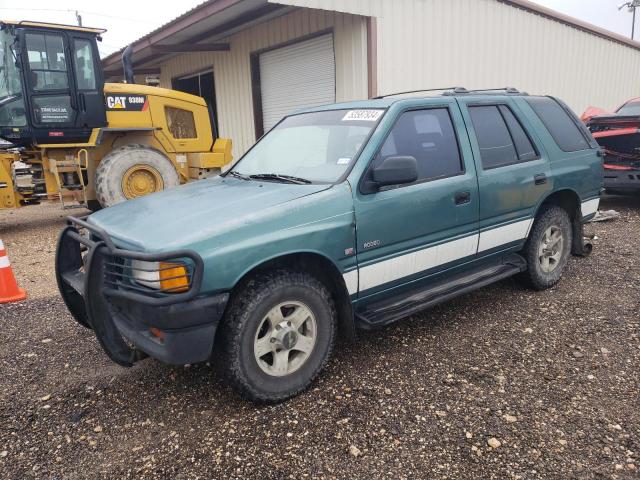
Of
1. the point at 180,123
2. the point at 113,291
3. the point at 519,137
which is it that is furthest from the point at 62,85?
the point at 519,137

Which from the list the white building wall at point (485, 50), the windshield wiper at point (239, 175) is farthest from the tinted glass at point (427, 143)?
the white building wall at point (485, 50)

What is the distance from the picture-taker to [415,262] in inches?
136

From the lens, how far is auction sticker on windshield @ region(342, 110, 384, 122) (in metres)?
3.48

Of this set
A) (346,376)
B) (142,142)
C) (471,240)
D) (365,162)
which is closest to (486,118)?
(471,240)

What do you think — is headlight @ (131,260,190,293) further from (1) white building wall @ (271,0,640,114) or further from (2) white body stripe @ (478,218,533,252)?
(1) white building wall @ (271,0,640,114)

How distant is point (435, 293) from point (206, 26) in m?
9.21

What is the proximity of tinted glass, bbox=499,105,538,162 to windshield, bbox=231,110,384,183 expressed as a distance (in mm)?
1442

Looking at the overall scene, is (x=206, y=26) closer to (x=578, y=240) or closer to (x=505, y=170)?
(x=505, y=170)

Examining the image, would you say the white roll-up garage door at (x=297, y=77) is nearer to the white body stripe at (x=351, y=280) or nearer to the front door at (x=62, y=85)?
the front door at (x=62, y=85)

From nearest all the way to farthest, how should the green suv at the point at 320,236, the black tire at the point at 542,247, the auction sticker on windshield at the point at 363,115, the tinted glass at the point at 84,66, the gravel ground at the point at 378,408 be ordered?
the gravel ground at the point at 378,408
the green suv at the point at 320,236
the auction sticker on windshield at the point at 363,115
the black tire at the point at 542,247
the tinted glass at the point at 84,66

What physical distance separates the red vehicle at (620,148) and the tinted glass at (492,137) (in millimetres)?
4898

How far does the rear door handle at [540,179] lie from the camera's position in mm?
4250

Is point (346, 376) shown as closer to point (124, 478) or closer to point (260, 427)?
point (260, 427)

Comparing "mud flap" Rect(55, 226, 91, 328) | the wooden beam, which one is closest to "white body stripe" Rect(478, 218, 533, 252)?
"mud flap" Rect(55, 226, 91, 328)
